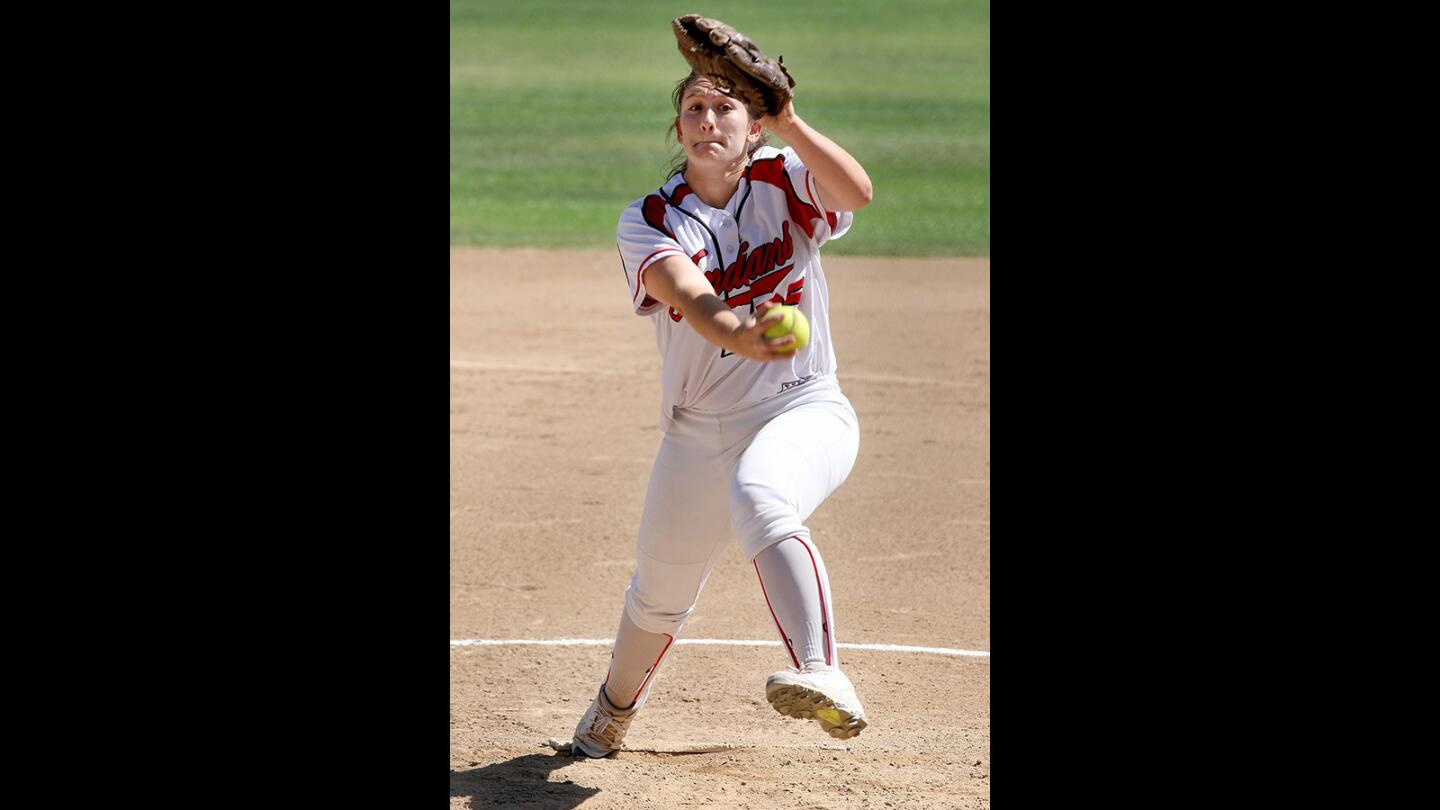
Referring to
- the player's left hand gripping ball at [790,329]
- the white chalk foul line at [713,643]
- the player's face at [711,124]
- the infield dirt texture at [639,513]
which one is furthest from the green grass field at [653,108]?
the player's left hand gripping ball at [790,329]

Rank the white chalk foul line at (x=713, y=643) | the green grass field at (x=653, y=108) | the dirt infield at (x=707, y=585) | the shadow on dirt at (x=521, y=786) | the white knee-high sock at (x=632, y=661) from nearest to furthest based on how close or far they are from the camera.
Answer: the shadow on dirt at (x=521, y=786), the white knee-high sock at (x=632, y=661), the dirt infield at (x=707, y=585), the white chalk foul line at (x=713, y=643), the green grass field at (x=653, y=108)

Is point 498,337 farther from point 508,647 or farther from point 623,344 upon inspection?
point 508,647

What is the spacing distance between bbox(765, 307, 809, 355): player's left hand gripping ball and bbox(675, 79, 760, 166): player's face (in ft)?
2.23

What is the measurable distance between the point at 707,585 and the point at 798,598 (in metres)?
2.84

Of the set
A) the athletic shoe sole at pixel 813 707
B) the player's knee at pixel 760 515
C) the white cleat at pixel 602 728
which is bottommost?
the white cleat at pixel 602 728

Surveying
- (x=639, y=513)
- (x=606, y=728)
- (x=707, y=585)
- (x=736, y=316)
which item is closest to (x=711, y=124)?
(x=736, y=316)

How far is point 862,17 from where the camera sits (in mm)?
29328

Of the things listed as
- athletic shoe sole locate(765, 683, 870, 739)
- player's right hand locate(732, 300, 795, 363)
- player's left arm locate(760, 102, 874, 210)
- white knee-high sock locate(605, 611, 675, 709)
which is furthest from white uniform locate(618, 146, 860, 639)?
athletic shoe sole locate(765, 683, 870, 739)

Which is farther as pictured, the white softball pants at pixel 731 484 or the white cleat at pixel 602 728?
the white cleat at pixel 602 728

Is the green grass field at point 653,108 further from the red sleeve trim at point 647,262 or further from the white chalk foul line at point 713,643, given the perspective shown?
the red sleeve trim at point 647,262

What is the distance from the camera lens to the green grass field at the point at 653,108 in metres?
14.4

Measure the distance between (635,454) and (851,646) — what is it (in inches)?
101

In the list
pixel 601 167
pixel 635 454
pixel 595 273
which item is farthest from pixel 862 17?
pixel 635 454

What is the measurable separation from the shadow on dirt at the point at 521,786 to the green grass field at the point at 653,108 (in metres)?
9.04
